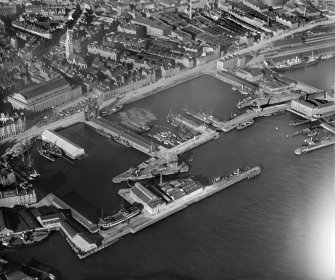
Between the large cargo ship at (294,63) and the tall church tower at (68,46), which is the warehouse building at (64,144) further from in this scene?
the large cargo ship at (294,63)

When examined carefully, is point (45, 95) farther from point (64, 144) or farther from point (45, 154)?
point (45, 154)

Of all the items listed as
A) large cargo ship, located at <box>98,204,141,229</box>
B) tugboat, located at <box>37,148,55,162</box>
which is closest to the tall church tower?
tugboat, located at <box>37,148,55,162</box>

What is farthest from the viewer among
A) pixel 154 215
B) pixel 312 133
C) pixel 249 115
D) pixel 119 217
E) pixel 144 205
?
pixel 249 115

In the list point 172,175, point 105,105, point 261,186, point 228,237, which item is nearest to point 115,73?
point 105,105

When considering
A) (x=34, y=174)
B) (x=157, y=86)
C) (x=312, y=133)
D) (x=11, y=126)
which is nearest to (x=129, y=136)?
(x=34, y=174)

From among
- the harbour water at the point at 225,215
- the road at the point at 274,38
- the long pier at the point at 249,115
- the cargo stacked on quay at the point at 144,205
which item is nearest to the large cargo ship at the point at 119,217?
the cargo stacked on quay at the point at 144,205

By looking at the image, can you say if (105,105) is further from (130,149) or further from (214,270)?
(214,270)
